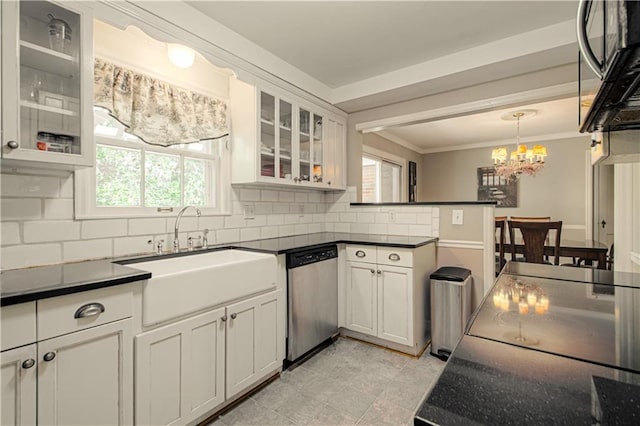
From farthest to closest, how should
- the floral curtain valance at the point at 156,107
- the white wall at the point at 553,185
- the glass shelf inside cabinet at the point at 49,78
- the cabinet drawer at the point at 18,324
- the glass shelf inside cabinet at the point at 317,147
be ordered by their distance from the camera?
the white wall at the point at 553,185 → the glass shelf inside cabinet at the point at 317,147 → the floral curtain valance at the point at 156,107 → the glass shelf inside cabinet at the point at 49,78 → the cabinet drawer at the point at 18,324

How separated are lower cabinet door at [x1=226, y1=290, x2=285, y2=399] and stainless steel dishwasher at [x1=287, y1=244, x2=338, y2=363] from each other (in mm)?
123

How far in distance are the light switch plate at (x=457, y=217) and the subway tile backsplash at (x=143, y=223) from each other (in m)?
0.15

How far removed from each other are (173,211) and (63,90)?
3.05 ft

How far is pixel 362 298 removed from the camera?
9.00 feet

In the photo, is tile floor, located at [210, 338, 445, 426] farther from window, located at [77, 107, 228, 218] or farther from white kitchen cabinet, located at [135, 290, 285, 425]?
window, located at [77, 107, 228, 218]

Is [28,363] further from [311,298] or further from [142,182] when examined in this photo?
[311,298]

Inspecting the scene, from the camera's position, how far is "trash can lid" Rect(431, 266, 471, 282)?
8.16ft

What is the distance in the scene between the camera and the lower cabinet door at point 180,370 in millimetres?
1404

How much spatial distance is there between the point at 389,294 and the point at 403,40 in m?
2.02

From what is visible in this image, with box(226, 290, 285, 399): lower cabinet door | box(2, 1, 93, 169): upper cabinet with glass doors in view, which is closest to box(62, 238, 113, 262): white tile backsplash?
box(2, 1, 93, 169): upper cabinet with glass doors

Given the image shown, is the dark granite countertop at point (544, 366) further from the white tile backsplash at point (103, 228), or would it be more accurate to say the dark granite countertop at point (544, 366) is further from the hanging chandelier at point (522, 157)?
the hanging chandelier at point (522, 157)

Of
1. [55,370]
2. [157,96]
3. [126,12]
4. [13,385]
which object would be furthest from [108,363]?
[126,12]

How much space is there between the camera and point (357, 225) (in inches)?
135

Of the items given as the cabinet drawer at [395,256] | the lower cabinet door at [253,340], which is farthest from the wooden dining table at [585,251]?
the lower cabinet door at [253,340]
